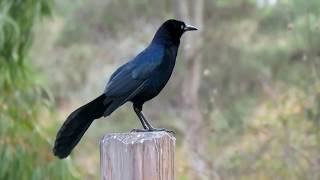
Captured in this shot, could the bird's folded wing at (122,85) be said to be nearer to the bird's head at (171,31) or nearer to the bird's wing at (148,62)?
the bird's wing at (148,62)

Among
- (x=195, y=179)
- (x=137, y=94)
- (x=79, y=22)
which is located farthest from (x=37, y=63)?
(x=137, y=94)

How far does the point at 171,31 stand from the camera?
14.3ft

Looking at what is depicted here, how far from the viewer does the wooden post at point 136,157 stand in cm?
298

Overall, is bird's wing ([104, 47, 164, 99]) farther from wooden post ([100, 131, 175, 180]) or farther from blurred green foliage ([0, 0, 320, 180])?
blurred green foliage ([0, 0, 320, 180])

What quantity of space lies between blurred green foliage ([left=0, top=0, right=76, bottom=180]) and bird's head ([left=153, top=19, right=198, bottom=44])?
214cm

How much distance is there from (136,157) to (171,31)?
4.83ft

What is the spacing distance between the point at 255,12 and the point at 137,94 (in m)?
15.5

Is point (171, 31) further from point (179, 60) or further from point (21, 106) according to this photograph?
point (179, 60)

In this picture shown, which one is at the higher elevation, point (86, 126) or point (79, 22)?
point (79, 22)

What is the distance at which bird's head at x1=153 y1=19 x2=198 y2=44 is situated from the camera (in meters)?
4.30

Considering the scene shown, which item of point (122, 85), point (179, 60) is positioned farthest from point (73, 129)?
point (179, 60)

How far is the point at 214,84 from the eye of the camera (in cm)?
1945

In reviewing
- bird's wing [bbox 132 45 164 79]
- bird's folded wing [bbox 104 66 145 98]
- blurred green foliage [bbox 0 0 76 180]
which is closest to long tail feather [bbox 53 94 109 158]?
bird's folded wing [bbox 104 66 145 98]

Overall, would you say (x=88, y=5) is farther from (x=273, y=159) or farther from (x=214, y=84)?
(x=273, y=159)
